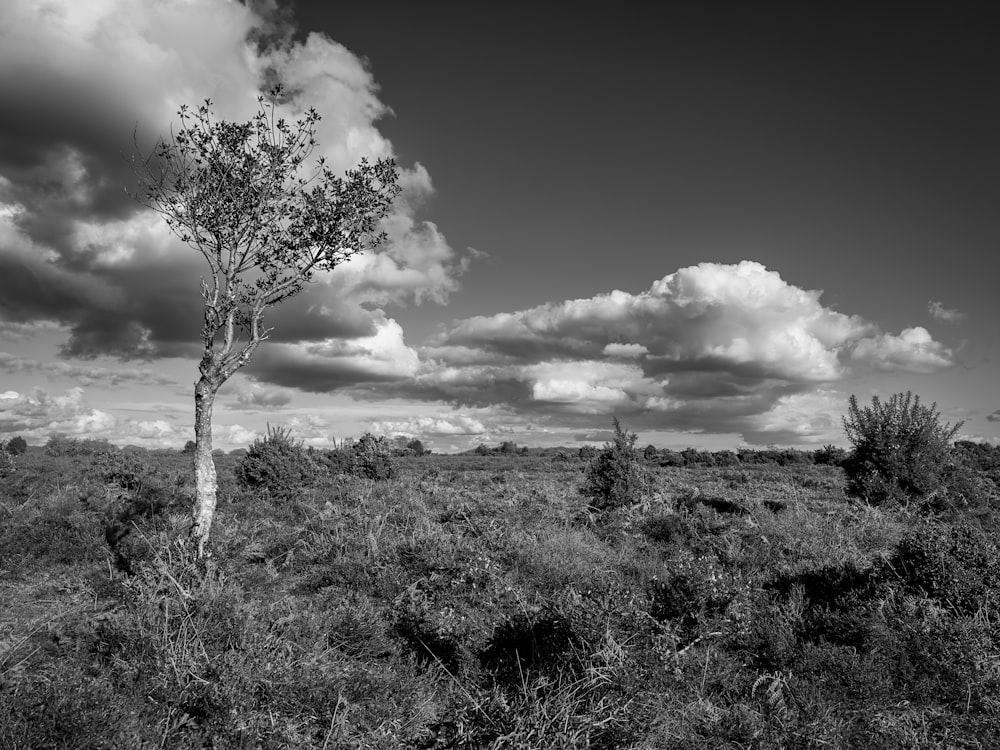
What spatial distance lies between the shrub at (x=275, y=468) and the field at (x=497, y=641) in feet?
21.1

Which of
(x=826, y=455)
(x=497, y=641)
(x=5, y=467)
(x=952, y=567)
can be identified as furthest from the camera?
(x=826, y=455)

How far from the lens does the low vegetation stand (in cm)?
462

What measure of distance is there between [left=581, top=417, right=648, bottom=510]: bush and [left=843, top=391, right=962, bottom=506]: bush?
6355 millimetres

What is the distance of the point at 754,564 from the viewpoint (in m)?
9.42

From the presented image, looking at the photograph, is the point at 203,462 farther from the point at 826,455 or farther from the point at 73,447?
the point at 826,455

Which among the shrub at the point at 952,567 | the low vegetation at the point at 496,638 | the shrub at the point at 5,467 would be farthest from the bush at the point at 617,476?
the shrub at the point at 5,467

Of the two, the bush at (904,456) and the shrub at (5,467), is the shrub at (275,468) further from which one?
the bush at (904,456)

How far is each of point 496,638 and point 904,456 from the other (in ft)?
48.2

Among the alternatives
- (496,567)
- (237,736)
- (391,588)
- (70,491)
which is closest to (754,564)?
(496,567)

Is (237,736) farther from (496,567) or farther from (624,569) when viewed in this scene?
(624,569)

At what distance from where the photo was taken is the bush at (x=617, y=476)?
1609 centimetres

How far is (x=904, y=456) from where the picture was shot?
16.0 metres

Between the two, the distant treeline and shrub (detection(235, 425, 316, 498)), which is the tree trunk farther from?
the distant treeline

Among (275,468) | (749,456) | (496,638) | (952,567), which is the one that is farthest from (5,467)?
(749,456)
